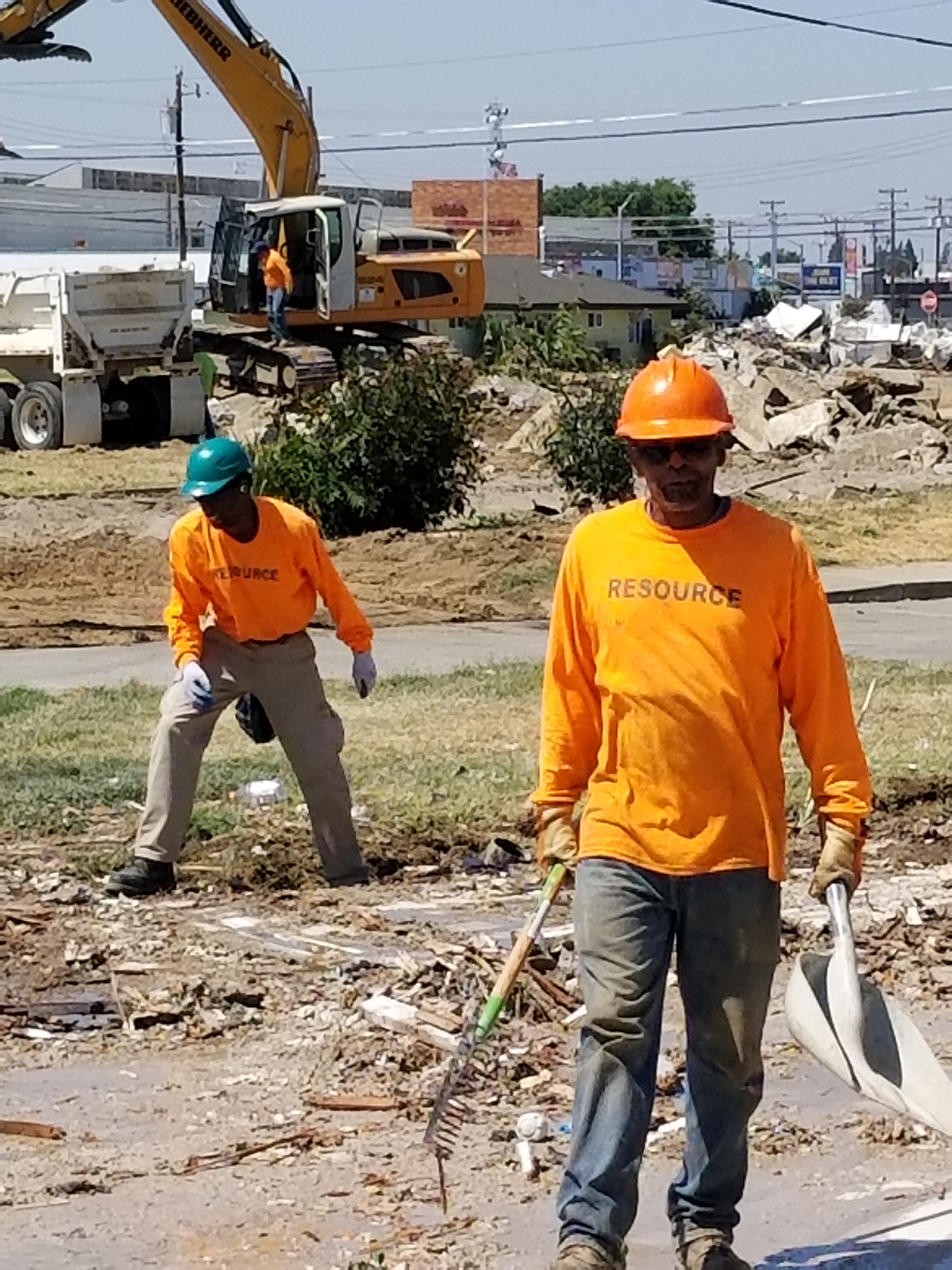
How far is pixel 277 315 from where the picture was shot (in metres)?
32.9

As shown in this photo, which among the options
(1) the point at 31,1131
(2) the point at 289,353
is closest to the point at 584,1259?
(1) the point at 31,1131

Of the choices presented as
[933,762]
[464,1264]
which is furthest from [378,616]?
[464,1264]

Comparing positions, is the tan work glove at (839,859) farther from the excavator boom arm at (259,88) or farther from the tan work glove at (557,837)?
the excavator boom arm at (259,88)

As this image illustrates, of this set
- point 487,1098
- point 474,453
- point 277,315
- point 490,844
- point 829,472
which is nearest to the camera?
point 487,1098

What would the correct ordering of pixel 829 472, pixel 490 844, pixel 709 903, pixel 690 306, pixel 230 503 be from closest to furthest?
pixel 709 903
pixel 230 503
pixel 490 844
pixel 829 472
pixel 690 306

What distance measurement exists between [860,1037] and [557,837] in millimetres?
788

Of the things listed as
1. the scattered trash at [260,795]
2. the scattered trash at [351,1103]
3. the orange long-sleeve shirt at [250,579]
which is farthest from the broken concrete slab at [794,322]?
the scattered trash at [351,1103]

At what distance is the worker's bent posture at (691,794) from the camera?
4.63 meters

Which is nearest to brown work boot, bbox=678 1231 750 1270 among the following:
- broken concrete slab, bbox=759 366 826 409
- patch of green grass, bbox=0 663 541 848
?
patch of green grass, bbox=0 663 541 848

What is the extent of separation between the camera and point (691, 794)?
4664 mm

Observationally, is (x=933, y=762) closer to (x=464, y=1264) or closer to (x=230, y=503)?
(x=230, y=503)

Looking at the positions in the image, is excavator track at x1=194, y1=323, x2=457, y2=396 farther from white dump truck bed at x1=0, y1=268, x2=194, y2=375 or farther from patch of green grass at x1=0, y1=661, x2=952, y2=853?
patch of green grass at x1=0, y1=661, x2=952, y2=853

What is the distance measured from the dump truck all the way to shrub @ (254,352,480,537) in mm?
9102

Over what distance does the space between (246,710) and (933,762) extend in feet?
12.6
